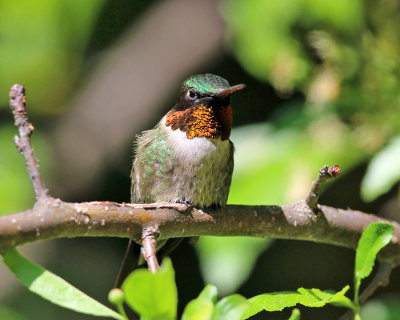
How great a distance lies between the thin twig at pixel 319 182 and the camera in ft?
6.27

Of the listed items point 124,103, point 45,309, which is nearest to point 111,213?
point 45,309

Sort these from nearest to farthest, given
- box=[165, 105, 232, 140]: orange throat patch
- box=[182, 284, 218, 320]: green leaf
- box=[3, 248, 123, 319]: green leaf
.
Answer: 1. box=[182, 284, 218, 320]: green leaf
2. box=[3, 248, 123, 319]: green leaf
3. box=[165, 105, 232, 140]: orange throat patch

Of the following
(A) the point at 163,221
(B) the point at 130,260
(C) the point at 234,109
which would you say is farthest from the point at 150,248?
(C) the point at 234,109

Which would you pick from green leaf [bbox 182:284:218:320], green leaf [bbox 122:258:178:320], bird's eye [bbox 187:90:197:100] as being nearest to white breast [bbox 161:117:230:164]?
bird's eye [bbox 187:90:197:100]

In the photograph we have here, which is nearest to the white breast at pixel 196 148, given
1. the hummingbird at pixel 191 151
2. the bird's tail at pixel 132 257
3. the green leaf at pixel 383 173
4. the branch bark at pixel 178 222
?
the hummingbird at pixel 191 151

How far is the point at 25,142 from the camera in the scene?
1.75 m

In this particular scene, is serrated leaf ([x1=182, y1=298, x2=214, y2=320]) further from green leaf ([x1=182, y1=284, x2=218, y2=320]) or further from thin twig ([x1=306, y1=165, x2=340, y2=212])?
thin twig ([x1=306, y1=165, x2=340, y2=212])

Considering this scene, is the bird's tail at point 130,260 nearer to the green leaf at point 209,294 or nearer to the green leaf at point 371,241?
the green leaf at point 371,241

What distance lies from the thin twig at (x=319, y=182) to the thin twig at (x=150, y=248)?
55 centimetres

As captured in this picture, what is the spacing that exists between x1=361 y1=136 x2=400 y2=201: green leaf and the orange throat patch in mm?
737

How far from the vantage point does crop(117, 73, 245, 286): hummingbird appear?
2.94m

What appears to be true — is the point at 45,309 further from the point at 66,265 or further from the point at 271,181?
the point at 271,181

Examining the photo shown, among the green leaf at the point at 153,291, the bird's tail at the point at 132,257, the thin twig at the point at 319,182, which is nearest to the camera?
the green leaf at the point at 153,291

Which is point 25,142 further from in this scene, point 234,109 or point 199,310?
point 234,109
